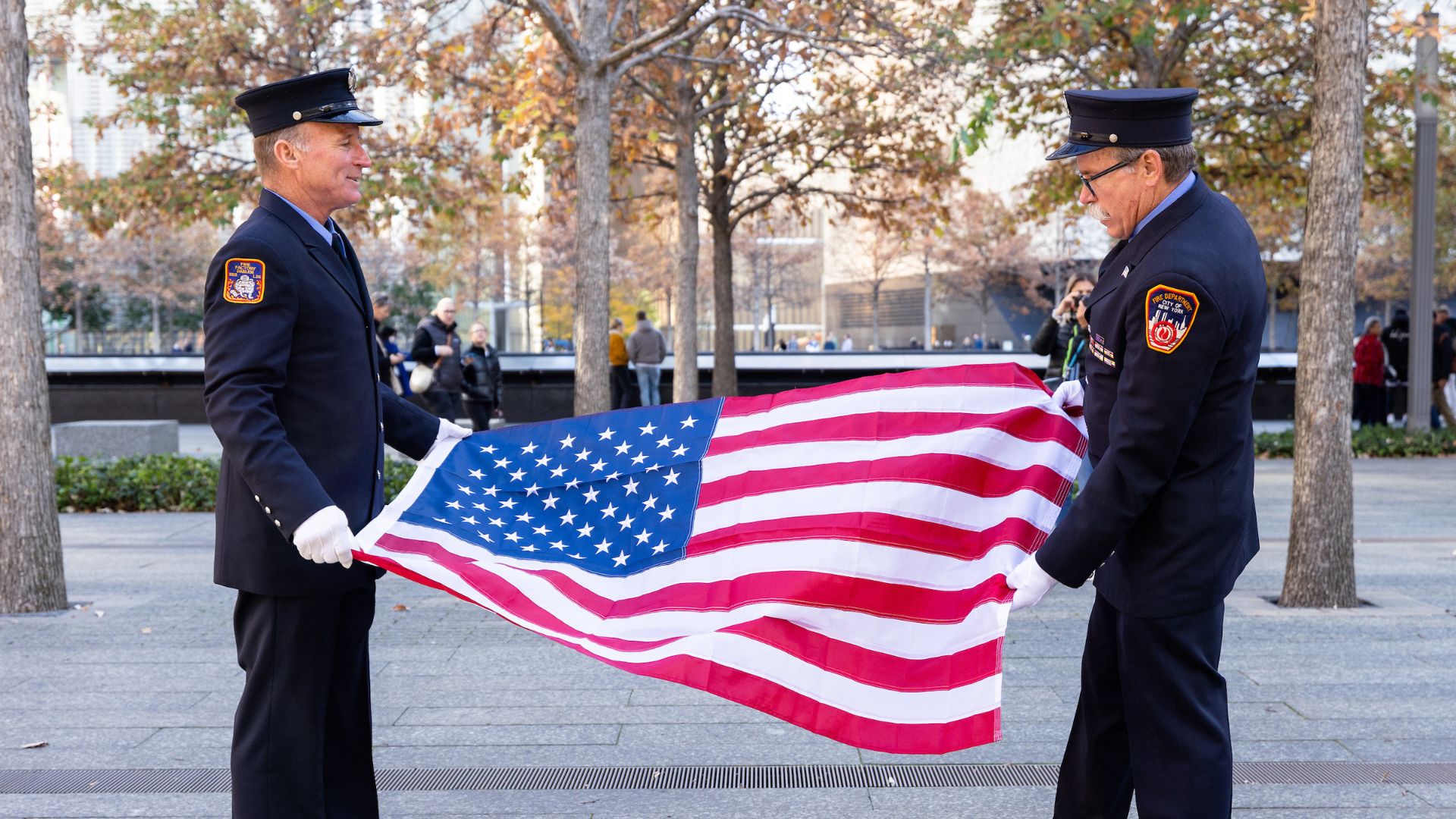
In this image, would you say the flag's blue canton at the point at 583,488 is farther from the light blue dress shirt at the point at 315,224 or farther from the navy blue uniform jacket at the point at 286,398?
the light blue dress shirt at the point at 315,224

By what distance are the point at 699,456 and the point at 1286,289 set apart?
39088 mm

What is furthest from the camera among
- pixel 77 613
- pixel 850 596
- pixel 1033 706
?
pixel 77 613

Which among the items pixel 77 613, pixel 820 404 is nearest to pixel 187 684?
pixel 77 613

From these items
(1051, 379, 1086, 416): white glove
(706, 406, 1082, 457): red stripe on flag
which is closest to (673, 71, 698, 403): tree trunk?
(706, 406, 1082, 457): red stripe on flag

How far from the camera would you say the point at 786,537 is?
3.48 meters

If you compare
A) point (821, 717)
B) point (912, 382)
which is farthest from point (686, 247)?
point (821, 717)

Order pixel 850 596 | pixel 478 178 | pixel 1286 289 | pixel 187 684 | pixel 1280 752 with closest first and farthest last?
pixel 850 596, pixel 1280 752, pixel 187 684, pixel 478 178, pixel 1286 289

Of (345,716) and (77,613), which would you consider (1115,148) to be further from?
(77,613)

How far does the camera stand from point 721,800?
4371mm

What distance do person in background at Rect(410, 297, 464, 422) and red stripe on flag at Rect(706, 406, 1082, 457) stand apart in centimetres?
1175

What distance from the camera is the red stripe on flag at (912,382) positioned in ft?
11.7

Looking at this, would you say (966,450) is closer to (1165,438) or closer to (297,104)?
(1165,438)

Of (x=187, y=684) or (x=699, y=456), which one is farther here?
(x=187, y=684)

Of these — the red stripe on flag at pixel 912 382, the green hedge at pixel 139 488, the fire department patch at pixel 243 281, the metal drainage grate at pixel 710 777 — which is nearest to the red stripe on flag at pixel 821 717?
the red stripe on flag at pixel 912 382
